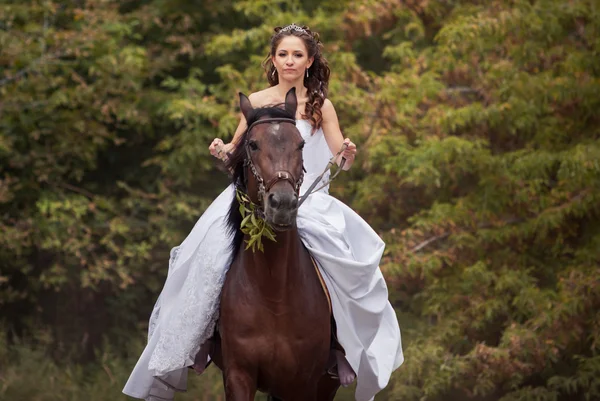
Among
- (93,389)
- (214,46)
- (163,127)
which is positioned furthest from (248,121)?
(163,127)

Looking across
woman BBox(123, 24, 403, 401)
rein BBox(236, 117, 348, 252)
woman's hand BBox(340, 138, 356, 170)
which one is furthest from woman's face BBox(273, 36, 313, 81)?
rein BBox(236, 117, 348, 252)

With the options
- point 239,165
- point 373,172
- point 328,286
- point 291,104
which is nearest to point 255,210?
point 239,165

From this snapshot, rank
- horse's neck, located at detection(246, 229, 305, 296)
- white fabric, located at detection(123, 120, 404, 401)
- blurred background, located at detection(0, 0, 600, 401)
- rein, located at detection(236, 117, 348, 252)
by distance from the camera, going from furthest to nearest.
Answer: blurred background, located at detection(0, 0, 600, 401), white fabric, located at detection(123, 120, 404, 401), horse's neck, located at detection(246, 229, 305, 296), rein, located at detection(236, 117, 348, 252)

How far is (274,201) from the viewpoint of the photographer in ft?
14.1

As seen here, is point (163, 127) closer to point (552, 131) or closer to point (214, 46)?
point (214, 46)

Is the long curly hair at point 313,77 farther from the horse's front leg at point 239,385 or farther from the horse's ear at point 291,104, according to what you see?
the horse's front leg at point 239,385

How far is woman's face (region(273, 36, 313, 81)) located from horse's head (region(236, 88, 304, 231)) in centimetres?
66

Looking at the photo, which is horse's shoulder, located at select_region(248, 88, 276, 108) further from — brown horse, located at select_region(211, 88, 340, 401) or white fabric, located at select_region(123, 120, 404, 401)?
brown horse, located at select_region(211, 88, 340, 401)

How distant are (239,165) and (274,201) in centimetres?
62

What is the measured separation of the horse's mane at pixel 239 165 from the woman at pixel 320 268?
11cm

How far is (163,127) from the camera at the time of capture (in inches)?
502

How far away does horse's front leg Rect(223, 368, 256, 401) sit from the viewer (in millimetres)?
4832

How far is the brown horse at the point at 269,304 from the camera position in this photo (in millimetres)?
4664

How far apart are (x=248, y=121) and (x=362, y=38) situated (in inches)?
279
